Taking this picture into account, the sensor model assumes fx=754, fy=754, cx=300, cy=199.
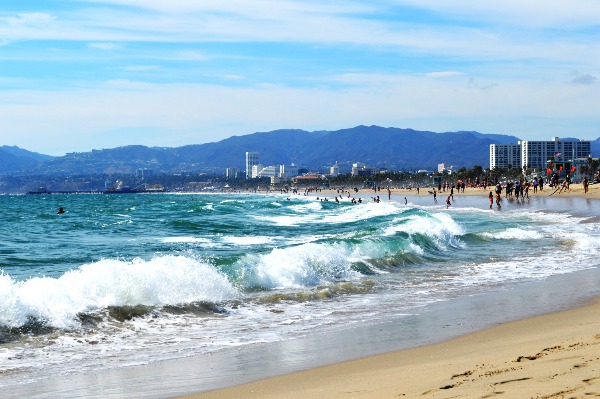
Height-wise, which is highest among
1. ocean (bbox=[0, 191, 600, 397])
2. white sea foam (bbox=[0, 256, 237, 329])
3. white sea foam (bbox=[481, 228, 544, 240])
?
white sea foam (bbox=[0, 256, 237, 329])

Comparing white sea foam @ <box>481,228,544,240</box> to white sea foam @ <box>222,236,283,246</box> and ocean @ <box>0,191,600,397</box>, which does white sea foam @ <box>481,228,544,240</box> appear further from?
white sea foam @ <box>222,236,283,246</box>

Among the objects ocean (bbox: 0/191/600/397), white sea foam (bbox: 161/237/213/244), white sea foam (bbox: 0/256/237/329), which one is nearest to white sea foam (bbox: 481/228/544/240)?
ocean (bbox: 0/191/600/397)

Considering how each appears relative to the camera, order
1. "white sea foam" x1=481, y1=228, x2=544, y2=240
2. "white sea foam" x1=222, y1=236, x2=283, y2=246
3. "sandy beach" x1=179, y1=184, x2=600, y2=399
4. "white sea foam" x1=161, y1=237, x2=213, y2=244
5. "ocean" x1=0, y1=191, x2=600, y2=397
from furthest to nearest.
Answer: "white sea foam" x1=161, y1=237, x2=213, y2=244
"white sea foam" x1=222, y1=236, x2=283, y2=246
"white sea foam" x1=481, y1=228, x2=544, y2=240
"ocean" x1=0, y1=191, x2=600, y2=397
"sandy beach" x1=179, y1=184, x2=600, y2=399

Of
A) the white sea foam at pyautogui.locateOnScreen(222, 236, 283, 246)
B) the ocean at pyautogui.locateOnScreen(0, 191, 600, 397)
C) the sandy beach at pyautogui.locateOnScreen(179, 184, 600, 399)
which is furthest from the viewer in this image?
the white sea foam at pyautogui.locateOnScreen(222, 236, 283, 246)

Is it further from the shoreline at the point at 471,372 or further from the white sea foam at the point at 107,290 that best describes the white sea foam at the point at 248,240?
the shoreline at the point at 471,372

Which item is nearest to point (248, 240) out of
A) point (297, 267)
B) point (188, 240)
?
point (188, 240)

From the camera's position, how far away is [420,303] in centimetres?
1328

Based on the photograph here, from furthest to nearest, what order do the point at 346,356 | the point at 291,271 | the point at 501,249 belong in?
the point at 501,249 → the point at 291,271 → the point at 346,356

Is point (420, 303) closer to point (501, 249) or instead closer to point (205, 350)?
point (205, 350)

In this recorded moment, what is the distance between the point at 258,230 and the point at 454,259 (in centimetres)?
1642

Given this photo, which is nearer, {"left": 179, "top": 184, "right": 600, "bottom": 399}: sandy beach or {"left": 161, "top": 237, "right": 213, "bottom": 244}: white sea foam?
{"left": 179, "top": 184, "right": 600, "bottom": 399}: sandy beach

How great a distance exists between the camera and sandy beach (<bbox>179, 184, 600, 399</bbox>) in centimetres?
567

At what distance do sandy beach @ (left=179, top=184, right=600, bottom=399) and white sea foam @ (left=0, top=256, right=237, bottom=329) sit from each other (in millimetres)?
5115

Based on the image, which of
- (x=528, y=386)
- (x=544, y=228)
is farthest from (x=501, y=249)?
(x=528, y=386)
